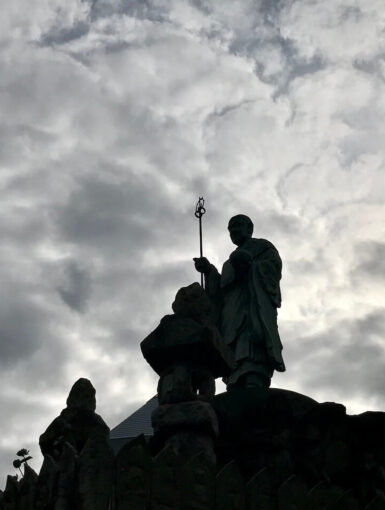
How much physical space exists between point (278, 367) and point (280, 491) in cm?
451

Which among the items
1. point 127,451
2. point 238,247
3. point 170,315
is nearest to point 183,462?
point 127,451

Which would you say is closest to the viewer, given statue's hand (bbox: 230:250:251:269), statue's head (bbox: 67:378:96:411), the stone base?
statue's head (bbox: 67:378:96:411)

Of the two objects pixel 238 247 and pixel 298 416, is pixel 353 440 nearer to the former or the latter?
pixel 298 416

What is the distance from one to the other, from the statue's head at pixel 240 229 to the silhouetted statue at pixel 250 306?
12 centimetres

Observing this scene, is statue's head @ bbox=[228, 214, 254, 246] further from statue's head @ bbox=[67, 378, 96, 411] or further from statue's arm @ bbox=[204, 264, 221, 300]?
statue's head @ bbox=[67, 378, 96, 411]

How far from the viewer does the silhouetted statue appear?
9836 mm

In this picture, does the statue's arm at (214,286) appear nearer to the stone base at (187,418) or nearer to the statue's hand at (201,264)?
the statue's hand at (201,264)

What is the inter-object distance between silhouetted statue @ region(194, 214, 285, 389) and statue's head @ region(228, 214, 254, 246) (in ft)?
0.40

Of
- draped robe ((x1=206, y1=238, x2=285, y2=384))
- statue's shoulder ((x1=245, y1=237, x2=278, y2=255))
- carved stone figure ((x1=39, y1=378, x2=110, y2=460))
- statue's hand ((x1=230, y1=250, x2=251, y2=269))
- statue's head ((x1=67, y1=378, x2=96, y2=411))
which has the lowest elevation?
carved stone figure ((x1=39, y1=378, x2=110, y2=460))

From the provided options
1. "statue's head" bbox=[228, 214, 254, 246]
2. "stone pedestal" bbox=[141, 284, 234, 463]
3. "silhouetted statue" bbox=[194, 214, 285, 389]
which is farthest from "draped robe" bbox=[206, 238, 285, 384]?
"stone pedestal" bbox=[141, 284, 234, 463]

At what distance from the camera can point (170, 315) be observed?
665cm

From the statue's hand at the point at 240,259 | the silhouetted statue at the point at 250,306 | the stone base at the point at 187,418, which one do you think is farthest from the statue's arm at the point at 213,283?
the stone base at the point at 187,418

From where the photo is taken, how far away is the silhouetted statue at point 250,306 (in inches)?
387

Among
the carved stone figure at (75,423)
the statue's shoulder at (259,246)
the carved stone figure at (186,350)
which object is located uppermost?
the statue's shoulder at (259,246)
